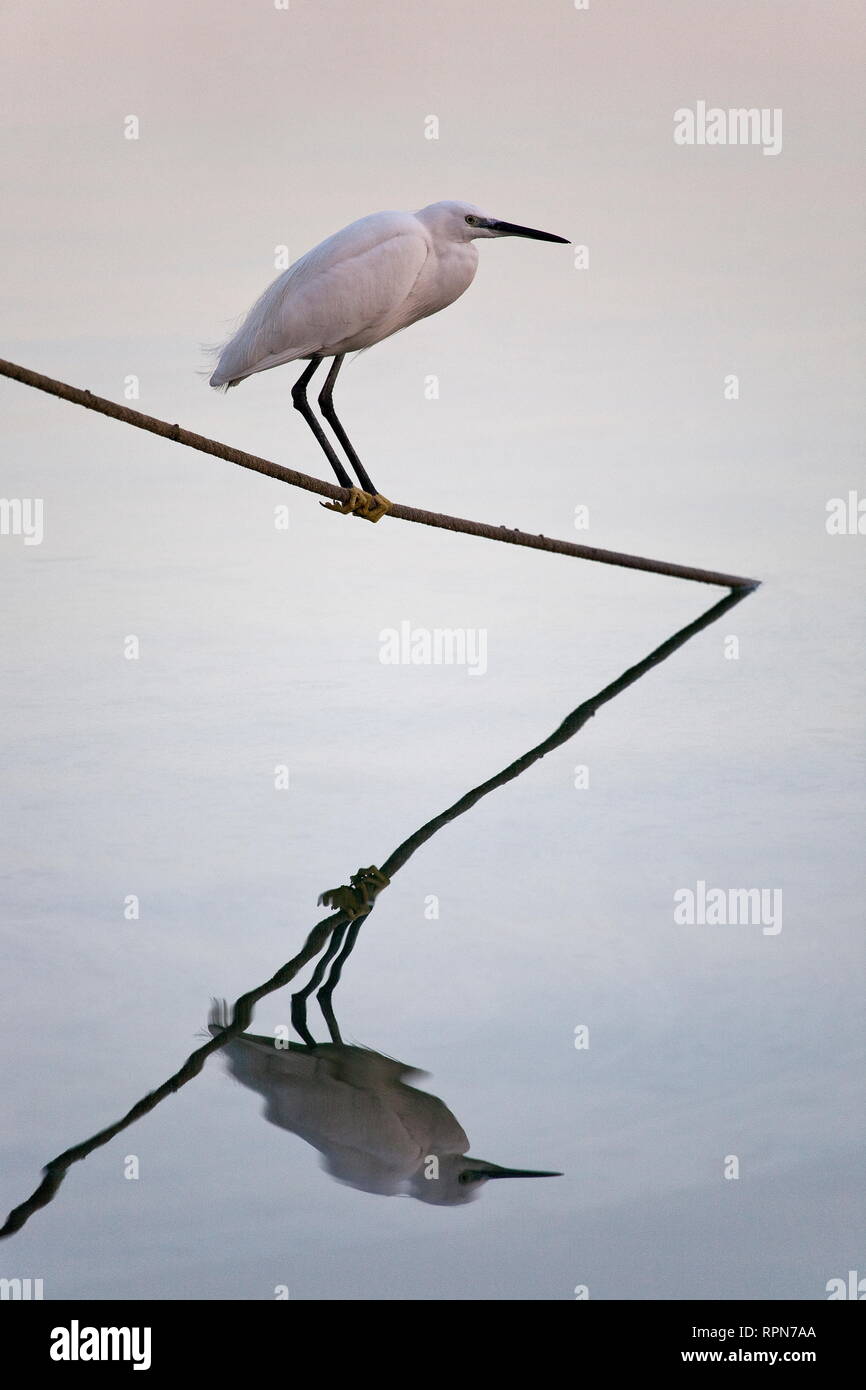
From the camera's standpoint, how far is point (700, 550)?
557 cm

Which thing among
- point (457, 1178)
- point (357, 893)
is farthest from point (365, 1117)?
point (357, 893)

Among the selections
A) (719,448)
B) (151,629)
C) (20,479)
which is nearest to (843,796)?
(151,629)

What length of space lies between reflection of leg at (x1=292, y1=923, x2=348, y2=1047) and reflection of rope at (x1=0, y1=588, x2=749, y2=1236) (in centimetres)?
2

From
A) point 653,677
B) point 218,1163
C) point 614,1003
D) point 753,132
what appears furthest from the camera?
point 753,132

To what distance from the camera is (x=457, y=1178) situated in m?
2.32

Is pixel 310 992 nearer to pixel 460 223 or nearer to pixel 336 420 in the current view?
pixel 336 420

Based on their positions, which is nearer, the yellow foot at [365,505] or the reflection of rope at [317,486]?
the reflection of rope at [317,486]

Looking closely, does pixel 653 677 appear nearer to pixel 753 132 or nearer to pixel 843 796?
pixel 843 796

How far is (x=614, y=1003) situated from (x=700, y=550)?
3.03 m

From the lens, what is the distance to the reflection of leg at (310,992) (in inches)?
108

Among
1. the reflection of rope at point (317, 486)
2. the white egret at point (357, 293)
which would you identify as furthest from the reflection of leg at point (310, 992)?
the white egret at point (357, 293)

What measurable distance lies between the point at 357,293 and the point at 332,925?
1.51m

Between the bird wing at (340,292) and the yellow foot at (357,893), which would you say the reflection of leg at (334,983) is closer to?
the yellow foot at (357,893)

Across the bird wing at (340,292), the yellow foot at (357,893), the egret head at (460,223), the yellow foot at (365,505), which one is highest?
the egret head at (460,223)
